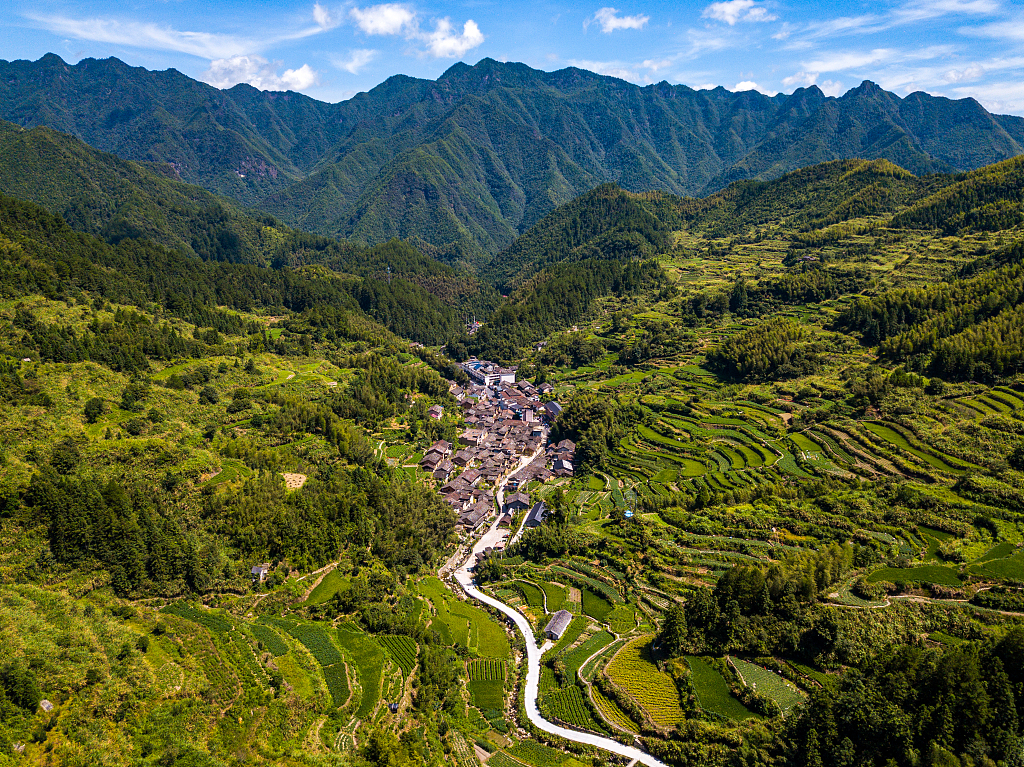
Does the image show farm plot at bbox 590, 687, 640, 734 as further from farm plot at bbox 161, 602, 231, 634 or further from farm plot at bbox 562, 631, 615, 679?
farm plot at bbox 161, 602, 231, 634

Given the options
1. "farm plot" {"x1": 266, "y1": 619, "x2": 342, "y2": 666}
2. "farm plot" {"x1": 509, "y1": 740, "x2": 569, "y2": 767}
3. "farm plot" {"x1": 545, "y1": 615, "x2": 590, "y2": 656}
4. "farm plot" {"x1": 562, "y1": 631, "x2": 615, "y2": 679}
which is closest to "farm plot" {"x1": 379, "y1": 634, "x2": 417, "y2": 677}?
"farm plot" {"x1": 266, "y1": 619, "x2": 342, "y2": 666}

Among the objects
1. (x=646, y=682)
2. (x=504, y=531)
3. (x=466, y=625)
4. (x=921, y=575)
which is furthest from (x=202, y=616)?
(x=921, y=575)

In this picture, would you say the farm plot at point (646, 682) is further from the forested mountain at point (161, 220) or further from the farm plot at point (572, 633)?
the forested mountain at point (161, 220)

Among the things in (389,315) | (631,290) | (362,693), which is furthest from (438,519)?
(631,290)

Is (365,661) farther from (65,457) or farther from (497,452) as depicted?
(497,452)

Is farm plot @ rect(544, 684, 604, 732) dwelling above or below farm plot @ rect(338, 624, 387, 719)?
below

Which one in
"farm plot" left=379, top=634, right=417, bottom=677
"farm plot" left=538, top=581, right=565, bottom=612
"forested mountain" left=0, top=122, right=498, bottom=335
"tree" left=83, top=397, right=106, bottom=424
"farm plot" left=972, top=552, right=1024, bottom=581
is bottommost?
"farm plot" left=538, top=581, right=565, bottom=612
